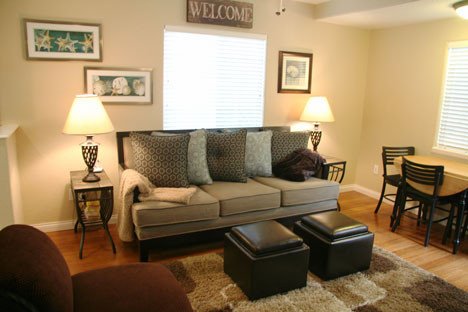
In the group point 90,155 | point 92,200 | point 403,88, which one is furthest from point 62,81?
point 403,88

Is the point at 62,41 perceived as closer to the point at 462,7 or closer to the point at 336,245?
the point at 336,245

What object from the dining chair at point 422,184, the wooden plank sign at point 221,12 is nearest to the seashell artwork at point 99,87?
the wooden plank sign at point 221,12

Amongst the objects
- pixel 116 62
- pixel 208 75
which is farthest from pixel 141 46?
pixel 208 75

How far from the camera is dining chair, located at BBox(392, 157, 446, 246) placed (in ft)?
10.8

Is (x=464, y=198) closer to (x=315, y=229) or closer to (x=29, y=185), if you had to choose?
(x=315, y=229)

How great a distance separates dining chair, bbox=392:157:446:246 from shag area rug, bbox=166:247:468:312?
2.41ft

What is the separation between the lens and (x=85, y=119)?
2.88m

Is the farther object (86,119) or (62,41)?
(62,41)

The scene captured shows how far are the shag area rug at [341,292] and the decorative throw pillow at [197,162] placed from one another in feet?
2.41

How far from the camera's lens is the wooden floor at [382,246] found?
9.50ft

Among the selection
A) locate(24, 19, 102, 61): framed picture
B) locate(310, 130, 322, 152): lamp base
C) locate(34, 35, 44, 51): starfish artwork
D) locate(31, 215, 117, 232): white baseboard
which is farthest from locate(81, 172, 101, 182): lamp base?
locate(310, 130, 322, 152): lamp base

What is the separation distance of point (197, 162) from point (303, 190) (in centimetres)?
106

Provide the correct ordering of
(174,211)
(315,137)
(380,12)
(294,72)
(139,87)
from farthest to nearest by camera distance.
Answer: (315,137), (294,72), (380,12), (139,87), (174,211)

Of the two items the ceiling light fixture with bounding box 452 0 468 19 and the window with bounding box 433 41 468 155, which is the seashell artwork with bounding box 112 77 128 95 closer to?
the ceiling light fixture with bounding box 452 0 468 19
